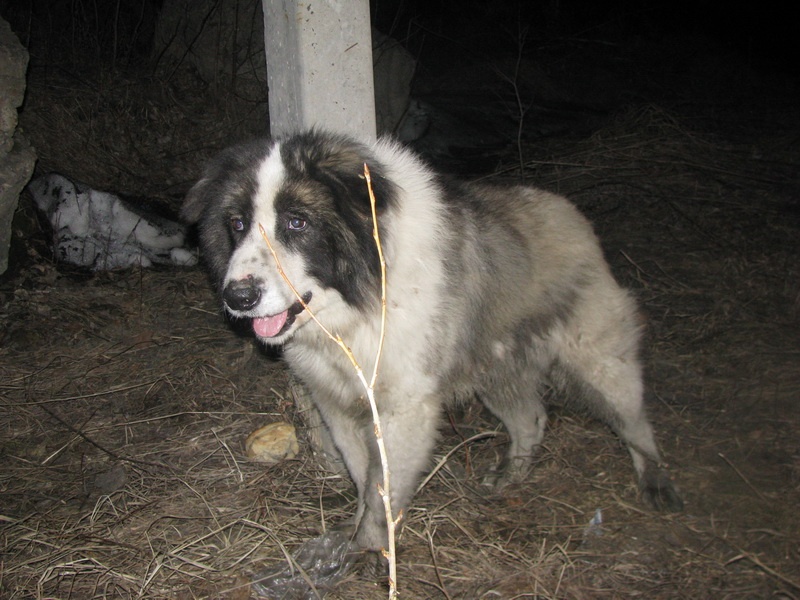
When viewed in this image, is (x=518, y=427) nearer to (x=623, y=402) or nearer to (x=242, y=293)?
(x=623, y=402)

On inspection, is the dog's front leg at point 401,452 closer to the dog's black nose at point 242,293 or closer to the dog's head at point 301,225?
the dog's head at point 301,225

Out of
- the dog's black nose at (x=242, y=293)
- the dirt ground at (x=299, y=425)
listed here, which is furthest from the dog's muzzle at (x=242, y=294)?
the dirt ground at (x=299, y=425)

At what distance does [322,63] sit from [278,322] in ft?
4.21

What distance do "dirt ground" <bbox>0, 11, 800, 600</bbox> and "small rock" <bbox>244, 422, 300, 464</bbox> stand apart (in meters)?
0.08

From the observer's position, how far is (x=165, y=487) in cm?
377

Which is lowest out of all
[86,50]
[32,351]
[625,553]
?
[32,351]

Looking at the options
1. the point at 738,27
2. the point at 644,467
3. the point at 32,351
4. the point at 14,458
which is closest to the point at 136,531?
the point at 14,458

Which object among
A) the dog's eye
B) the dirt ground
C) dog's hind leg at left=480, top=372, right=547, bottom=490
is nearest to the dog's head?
the dog's eye

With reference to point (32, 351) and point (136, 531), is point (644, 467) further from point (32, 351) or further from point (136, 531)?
point (32, 351)

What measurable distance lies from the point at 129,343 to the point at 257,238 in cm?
260

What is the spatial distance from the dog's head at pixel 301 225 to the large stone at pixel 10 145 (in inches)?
119

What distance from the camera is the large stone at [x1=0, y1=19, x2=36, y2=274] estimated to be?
17.4 feet

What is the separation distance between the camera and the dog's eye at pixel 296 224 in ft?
9.57

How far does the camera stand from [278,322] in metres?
2.94
